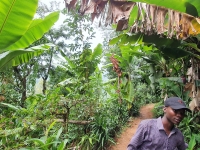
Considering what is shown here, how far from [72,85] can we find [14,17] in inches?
178

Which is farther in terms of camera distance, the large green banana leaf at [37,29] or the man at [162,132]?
the large green banana leaf at [37,29]

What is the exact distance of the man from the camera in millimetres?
2051

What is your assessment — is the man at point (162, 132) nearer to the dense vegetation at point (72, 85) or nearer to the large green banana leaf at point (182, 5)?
the dense vegetation at point (72, 85)

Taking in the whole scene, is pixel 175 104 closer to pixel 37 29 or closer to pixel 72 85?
pixel 37 29

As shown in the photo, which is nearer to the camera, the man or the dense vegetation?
the man

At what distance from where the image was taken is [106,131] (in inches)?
201

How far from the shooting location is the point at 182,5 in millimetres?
2754

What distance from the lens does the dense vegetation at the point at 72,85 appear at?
9.27 ft

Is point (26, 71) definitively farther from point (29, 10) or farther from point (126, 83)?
point (29, 10)

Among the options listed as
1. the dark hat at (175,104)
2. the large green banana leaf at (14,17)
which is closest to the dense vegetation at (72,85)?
the large green banana leaf at (14,17)

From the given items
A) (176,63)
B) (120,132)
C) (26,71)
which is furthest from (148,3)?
(26,71)

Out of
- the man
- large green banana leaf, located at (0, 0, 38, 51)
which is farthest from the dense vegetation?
the man

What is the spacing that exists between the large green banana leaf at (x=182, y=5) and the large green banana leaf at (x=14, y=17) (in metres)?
1.48

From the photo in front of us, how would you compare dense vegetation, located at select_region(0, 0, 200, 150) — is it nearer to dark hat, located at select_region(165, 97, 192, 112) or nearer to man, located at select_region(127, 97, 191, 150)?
man, located at select_region(127, 97, 191, 150)
